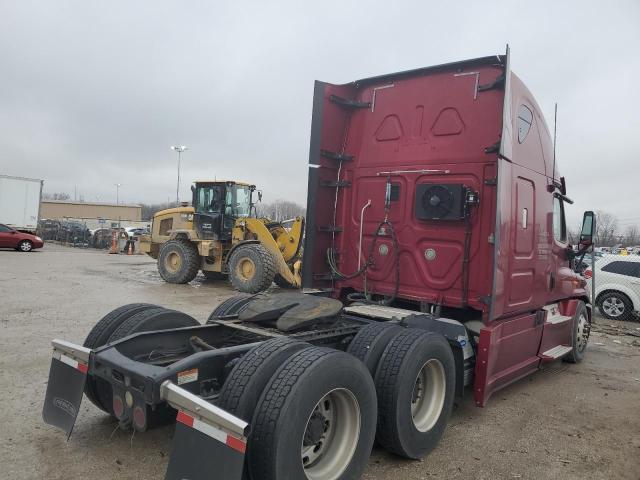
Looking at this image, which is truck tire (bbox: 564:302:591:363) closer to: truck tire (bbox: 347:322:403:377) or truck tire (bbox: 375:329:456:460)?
truck tire (bbox: 375:329:456:460)

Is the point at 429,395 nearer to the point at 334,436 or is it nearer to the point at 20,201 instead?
the point at 334,436

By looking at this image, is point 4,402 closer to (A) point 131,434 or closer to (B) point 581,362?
(A) point 131,434

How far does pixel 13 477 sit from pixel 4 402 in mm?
1413

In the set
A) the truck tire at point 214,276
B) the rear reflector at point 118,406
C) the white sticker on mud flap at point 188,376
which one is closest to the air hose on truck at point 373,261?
the white sticker on mud flap at point 188,376

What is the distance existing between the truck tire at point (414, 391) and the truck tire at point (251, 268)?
8.31 metres

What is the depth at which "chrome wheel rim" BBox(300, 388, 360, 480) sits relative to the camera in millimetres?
2812

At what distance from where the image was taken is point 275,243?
12891 millimetres

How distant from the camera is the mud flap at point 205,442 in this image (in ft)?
7.29

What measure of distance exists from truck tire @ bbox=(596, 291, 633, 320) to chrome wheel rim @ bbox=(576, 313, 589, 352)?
18.2ft

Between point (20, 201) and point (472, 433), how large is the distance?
96.8ft

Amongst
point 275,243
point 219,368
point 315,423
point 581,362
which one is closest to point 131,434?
point 219,368

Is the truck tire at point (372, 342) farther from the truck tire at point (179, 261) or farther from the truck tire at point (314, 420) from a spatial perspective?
the truck tire at point (179, 261)

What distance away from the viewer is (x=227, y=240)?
1390 cm

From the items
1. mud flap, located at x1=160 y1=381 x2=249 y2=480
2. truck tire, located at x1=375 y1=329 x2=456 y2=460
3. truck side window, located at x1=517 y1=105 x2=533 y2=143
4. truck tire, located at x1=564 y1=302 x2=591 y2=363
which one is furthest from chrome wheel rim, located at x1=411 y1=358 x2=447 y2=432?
truck tire, located at x1=564 y1=302 x2=591 y2=363
